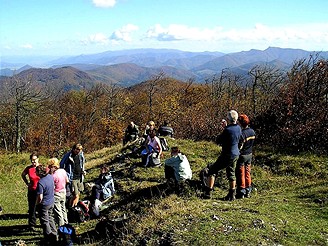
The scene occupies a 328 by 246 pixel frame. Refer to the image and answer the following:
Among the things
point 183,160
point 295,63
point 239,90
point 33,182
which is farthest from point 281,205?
point 239,90

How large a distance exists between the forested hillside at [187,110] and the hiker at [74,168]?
957 centimetres

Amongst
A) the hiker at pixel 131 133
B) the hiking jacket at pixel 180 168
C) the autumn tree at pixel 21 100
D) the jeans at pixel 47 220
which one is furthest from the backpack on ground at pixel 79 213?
the autumn tree at pixel 21 100

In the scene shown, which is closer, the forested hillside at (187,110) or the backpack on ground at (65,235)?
the backpack on ground at (65,235)

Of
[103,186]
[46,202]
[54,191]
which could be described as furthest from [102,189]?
[46,202]

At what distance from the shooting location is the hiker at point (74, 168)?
33.9 ft

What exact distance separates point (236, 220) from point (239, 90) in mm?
49140

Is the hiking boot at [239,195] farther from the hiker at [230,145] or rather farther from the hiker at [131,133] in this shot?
the hiker at [131,133]

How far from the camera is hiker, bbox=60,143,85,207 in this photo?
10.3 meters

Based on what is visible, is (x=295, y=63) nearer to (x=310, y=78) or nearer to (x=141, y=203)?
(x=310, y=78)

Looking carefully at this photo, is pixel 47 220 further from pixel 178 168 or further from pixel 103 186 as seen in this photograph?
pixel 178 168

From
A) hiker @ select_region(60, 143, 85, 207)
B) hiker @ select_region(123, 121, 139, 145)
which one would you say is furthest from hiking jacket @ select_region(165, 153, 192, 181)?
hiker @ select_region(123, 121, 139, 145)

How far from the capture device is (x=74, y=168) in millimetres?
10461

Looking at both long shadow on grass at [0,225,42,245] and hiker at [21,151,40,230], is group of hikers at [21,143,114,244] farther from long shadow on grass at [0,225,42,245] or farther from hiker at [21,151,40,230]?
long shadow on grass at [0,225,42,245]

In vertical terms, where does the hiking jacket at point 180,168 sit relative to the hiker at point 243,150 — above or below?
below
